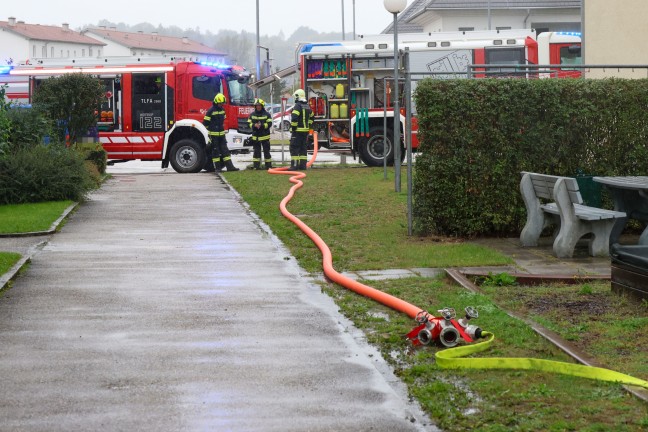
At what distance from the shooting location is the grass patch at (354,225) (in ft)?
38.9

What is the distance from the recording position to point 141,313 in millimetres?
9055

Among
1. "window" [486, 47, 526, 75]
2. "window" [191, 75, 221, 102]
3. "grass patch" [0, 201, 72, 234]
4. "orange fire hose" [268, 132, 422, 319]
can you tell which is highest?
"window" [486, 47, 526, 75]

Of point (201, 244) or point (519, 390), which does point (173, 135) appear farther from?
point (519, 390)

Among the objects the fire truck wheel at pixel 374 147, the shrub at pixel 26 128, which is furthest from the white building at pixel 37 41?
the shrub at pixel 26 128

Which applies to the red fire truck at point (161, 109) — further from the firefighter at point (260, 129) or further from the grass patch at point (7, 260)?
the grass patch at point (7, 260)

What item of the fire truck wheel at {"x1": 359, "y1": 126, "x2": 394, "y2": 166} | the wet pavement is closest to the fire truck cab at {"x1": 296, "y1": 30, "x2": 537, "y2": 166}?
the fire truck wheel at {"x1": 359, "y1": 126, "x2": 394, "y2": 166}

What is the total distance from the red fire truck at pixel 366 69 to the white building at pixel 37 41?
3474 inches

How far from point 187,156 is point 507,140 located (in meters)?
16.2

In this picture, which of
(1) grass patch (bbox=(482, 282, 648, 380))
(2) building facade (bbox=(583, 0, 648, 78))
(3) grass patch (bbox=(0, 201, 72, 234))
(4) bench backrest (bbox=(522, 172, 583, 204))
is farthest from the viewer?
(2) building facade (bbox=(583, 0, 648, 78))

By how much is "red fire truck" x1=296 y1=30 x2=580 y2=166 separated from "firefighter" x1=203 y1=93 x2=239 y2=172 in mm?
2569

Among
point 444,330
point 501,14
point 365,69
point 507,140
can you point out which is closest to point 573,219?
point 507,140

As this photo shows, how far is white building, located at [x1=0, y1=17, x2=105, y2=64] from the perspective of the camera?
392ft

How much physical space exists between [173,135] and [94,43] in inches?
4352

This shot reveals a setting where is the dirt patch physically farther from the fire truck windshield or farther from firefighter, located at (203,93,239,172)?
the fire truck windshield
